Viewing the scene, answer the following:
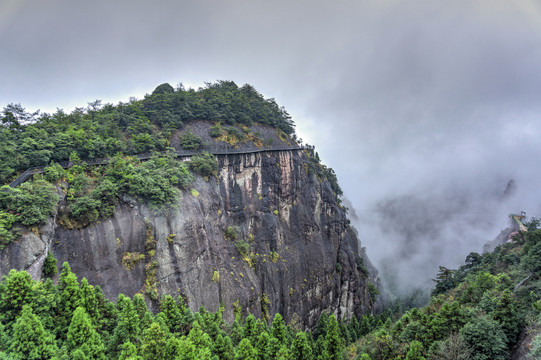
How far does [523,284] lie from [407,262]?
96175mm

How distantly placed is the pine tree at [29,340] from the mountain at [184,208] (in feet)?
14.9

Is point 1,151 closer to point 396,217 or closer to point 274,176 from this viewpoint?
point 274,176

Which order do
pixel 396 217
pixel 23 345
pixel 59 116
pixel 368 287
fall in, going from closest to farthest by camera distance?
pixel 23 345 < pixel 59 116 < pixel 368 287 < pixel 396 217

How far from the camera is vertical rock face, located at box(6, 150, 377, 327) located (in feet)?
75.7

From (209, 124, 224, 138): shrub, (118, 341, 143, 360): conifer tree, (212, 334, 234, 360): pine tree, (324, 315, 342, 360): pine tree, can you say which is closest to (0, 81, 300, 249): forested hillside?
(209, 124, 224, 138): shrub

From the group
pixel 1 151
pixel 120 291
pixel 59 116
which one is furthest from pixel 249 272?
pixel 59 116

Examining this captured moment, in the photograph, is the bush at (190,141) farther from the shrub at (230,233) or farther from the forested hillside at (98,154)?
the shrub at (230,233)

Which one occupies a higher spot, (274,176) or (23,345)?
(274,176)

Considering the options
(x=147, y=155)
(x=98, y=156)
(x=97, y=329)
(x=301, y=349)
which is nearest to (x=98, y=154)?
(x=98, y=156)

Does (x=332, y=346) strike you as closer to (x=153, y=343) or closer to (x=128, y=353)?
(x=153, y=343)

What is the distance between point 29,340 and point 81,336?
7.89 ft

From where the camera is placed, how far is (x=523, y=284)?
24328 mm

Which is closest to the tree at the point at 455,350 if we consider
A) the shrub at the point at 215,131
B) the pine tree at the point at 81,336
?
the pine tree at the point at 81,336

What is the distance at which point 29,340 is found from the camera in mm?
14625
